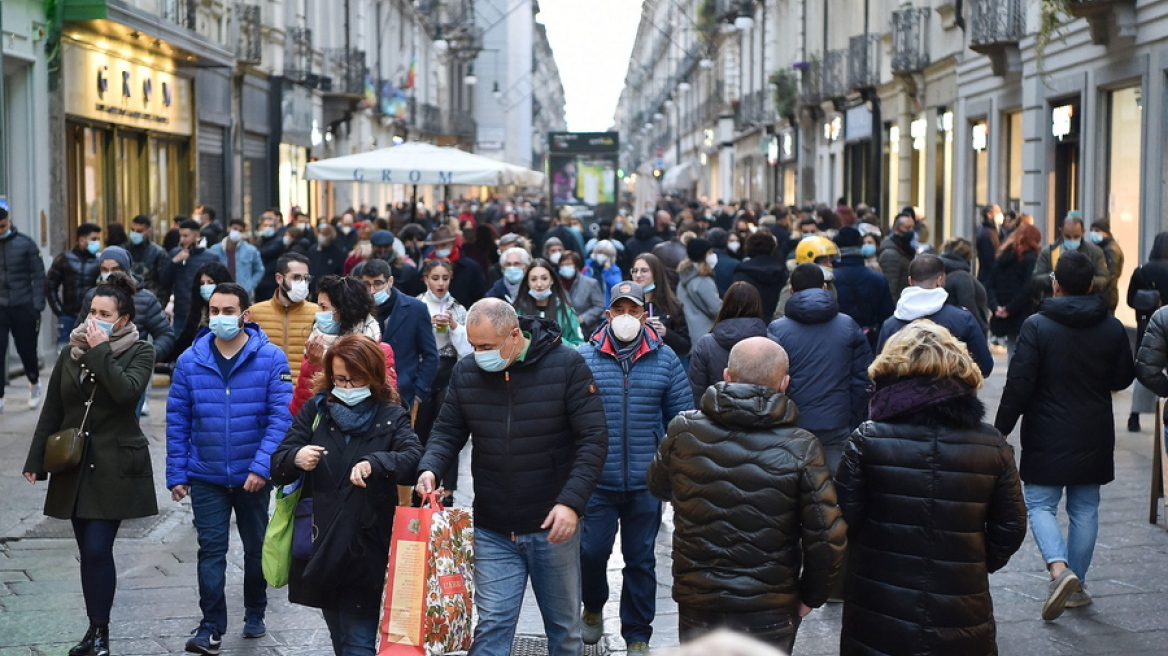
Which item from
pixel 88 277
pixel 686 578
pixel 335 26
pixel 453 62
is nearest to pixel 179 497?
pixel 686 578

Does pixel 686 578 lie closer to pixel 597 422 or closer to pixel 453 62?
pixel 597 422

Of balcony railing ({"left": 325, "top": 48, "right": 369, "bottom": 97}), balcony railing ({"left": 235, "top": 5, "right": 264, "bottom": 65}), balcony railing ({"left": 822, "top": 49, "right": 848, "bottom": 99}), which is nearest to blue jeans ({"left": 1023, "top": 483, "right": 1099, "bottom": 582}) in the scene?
balcony railing ({"left": 235, "top": 5, "right": 264, "bottom": 65})

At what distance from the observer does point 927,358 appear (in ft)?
16.6

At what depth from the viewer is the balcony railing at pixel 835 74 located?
109 ft

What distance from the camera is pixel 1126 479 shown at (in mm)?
10781

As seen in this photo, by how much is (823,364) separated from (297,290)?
3029 mm

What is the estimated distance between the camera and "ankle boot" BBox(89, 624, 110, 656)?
6664mm

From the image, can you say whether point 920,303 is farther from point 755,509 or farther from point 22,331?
point 22,331

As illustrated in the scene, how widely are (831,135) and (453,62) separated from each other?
37425mm

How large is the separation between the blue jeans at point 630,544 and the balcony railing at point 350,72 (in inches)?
1245

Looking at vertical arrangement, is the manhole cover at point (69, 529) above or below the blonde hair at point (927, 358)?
below

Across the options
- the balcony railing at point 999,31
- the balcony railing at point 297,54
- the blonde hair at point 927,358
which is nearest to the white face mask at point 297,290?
the blonde hair at point 927,358

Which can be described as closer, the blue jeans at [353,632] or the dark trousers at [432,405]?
the blue jeans at [353,632]

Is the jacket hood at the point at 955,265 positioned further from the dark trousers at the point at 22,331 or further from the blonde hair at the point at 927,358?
the dark trousers at the point at 22,331
